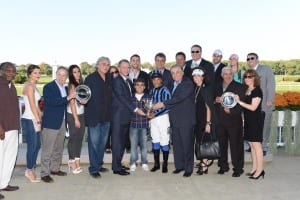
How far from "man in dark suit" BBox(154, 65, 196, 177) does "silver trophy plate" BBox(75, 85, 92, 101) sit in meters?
1.14

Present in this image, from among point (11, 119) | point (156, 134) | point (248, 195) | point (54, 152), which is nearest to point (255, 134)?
point (248, 195)

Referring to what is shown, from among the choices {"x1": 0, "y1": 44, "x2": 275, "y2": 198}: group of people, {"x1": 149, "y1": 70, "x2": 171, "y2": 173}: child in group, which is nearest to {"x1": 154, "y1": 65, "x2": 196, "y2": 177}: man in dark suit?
{"x1": 0, "y1": 44, "x2": 275, "y2": 198}: group of people

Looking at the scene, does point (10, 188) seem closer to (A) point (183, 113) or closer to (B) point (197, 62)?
(A) point (183, 113)

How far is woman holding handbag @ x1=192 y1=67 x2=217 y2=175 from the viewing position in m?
6.38

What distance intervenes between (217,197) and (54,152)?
9.23 ft

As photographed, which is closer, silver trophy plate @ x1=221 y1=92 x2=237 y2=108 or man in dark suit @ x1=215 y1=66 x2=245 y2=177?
silver trophy plate @ x1=221 y1=92 x2=237 y2=108

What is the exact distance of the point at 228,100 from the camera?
6.19m

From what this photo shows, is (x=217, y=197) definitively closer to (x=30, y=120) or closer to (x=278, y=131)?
(x=30, y=120)

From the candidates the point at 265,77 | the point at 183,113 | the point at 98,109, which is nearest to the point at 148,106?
the point at 183,113

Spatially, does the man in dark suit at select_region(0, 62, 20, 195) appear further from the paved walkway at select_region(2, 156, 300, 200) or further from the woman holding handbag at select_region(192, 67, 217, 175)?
the woman holding handbag at select_region(192, 67, 217, 175)

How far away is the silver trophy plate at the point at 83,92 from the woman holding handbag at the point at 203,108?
1.76 m

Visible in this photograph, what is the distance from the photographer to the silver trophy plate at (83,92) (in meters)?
6.06

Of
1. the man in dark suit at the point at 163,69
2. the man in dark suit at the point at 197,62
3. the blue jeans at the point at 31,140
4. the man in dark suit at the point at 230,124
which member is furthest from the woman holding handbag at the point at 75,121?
the man in dark suit at the point at 230,124

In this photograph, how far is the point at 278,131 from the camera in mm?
9000
